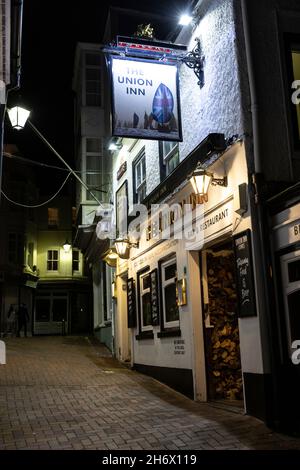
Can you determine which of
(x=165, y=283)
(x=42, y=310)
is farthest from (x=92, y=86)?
(x=42, y=310)

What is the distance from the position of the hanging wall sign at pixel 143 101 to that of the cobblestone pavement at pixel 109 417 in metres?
4.87

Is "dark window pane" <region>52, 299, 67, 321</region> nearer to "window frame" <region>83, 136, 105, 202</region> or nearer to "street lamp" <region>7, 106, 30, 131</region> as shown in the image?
"window frame" <region>83, 136, 105, 202</region>

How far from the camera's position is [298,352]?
670 cm

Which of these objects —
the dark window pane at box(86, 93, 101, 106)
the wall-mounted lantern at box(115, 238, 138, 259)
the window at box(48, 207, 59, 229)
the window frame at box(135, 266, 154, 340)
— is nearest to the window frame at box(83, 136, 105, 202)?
the dark window pane at box(86, 93, 101, 106)

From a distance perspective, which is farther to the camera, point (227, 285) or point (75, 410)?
point (227, 285)

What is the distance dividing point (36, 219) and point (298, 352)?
101ft

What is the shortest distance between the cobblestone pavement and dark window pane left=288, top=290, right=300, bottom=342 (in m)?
1.39

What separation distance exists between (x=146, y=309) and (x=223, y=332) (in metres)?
3.85

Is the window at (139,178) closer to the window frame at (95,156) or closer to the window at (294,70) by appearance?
the window frame at (95,156)

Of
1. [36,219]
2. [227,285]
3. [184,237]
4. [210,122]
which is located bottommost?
[227,285]

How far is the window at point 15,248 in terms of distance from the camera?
31469 millimetres

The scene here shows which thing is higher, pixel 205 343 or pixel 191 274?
pixel 191 274

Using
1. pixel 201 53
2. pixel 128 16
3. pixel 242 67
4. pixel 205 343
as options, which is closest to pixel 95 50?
pixel 128 16

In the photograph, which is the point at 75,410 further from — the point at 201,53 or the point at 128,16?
the point at 128,16
